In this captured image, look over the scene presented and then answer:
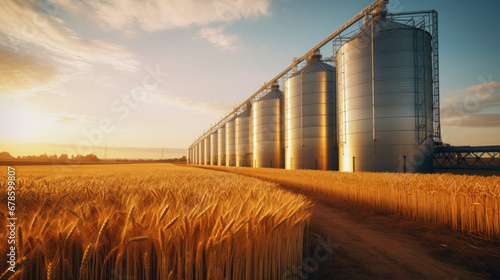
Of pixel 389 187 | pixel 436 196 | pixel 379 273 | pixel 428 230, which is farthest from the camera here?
pixel 389 187

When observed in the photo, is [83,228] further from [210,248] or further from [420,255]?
[420,255]

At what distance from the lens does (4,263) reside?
4.78ft

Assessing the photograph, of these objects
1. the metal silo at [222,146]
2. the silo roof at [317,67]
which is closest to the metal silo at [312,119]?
the silo roof at [317,67]

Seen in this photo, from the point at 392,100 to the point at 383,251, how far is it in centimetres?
1811

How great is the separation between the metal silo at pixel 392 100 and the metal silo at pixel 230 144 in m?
35.4

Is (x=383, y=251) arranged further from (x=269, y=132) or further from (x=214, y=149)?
(x=214, y=149)

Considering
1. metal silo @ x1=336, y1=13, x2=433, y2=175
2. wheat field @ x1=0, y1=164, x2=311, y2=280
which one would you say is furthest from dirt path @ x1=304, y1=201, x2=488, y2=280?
metal silo @ x1=336, y1=13, x2=433, y2=175

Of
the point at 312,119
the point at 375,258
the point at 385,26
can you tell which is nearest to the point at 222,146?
the point at 312,119

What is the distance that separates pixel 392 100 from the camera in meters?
19.0

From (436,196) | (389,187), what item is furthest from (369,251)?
(389,187)

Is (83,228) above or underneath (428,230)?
above

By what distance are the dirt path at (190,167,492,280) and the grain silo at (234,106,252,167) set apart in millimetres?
38947

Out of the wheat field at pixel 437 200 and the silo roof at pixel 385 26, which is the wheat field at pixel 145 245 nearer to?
the wheat field at pixel 437 200

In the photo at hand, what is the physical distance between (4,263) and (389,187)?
9742mm
